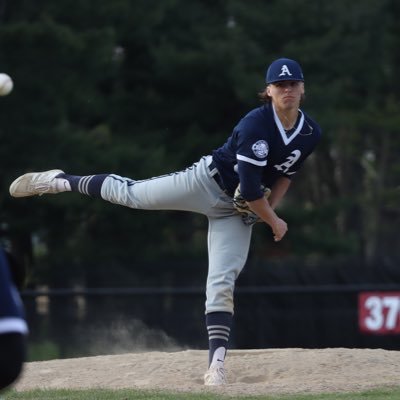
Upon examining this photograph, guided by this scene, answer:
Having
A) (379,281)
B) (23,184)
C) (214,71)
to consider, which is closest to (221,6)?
(214,71)

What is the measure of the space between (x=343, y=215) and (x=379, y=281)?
658 inches

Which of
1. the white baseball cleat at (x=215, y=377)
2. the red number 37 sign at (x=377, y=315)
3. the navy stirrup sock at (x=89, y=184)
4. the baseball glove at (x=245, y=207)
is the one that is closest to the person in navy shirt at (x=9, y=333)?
the baseball glove at (x=245, y=207)

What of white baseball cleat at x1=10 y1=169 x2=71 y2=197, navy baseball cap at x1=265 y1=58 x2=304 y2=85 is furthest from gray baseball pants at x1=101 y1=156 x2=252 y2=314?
navy baseball cap at x1=265 y1=58 x2=304 y2=85

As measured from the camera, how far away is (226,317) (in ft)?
21.9

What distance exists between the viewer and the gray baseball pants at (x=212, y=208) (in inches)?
262

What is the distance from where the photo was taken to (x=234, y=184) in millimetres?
6656

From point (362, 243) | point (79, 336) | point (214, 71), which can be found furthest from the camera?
point (362, 243)

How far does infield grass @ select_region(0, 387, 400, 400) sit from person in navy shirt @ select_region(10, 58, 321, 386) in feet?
2.31

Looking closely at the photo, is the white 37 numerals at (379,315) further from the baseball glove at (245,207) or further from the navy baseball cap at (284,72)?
the navy baseball cap at (284,72)

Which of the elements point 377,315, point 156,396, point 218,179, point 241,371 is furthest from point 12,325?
point 377,315

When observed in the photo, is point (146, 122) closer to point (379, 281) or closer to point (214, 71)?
point (214, 71)

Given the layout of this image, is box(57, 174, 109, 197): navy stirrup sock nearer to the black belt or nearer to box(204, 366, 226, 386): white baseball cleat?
the black belt

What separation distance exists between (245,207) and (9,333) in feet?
11.3

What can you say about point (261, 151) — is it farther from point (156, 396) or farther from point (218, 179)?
point (156, 396)
